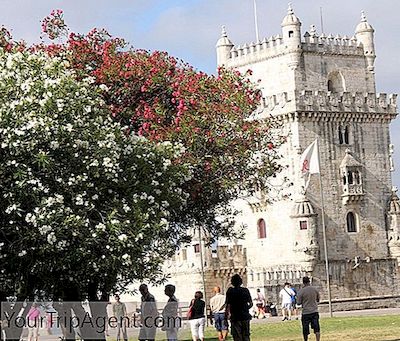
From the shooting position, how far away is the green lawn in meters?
34.7

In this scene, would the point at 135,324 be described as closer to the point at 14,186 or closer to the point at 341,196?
the point at 14,186

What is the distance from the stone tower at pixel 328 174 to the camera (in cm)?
7381

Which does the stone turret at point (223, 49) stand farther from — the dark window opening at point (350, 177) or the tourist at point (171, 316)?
the tourist at point (171, 316)

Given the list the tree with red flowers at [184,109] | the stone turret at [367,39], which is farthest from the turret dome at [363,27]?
the tree with red flowers at [184,109]

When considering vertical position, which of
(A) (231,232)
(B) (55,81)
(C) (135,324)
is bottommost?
(C) (135,324)

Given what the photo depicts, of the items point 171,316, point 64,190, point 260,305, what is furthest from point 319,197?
point 64,190

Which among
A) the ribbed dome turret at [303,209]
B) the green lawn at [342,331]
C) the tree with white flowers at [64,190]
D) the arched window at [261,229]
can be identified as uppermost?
the ribbed dome turret at [303,209]

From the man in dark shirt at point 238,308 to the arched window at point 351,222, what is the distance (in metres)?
50.3

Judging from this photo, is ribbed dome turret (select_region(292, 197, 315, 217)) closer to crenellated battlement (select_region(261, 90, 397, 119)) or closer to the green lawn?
crenellated battlement (select_region(261, 90, 397, 119))

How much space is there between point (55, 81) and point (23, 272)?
4.27 meters

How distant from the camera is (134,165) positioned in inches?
Answer: 1070

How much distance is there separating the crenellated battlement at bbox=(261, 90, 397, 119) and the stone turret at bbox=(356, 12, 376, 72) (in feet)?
8.89

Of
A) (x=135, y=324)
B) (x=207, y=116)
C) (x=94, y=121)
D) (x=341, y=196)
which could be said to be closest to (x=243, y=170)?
(x=207, y=116)

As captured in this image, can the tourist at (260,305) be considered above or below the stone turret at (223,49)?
below
